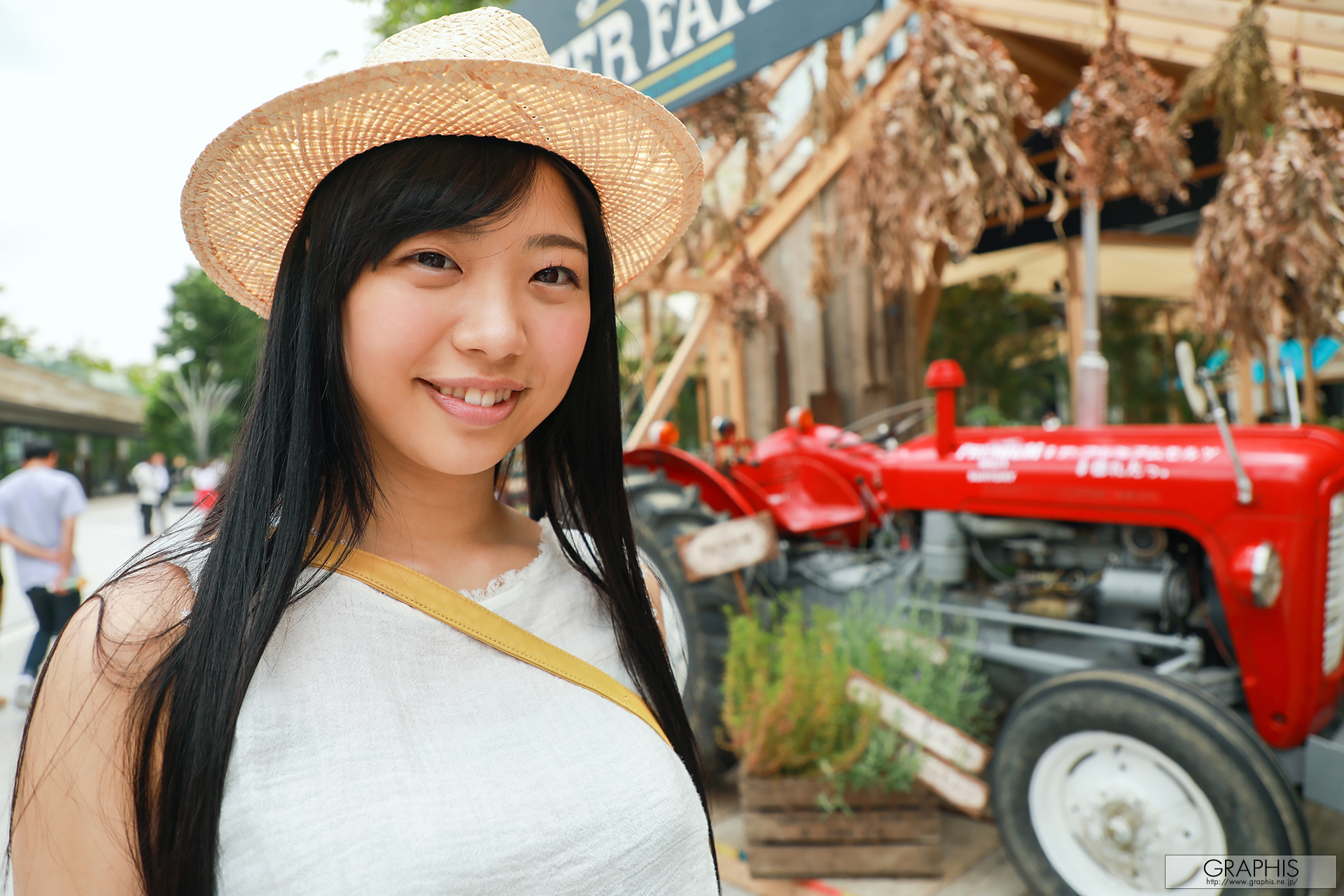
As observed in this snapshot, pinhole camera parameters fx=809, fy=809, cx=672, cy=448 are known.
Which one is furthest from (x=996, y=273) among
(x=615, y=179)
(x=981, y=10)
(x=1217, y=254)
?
(x=615, y=179)

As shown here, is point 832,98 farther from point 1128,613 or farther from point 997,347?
point 997,347

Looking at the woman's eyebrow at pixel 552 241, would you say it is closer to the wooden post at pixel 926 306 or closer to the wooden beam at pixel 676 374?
the wooden post at pixel 926 306

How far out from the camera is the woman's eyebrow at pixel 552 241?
2.70ft

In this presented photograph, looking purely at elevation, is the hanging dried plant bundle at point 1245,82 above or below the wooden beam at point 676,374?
above

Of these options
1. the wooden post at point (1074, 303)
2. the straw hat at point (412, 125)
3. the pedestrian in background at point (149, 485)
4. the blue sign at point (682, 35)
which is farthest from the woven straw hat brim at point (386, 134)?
the pedestrian in background at point (149, 485)

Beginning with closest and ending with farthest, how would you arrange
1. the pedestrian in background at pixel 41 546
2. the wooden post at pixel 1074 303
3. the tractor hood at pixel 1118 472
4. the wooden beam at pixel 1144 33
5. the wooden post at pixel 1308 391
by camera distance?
the tractor hood at pixel 1118 472 → the wooden beam at pixel 1144 33 → the wooden post at pixel 1308 391 → the pedestrian in background at pixel 41 546 → the wooden post at pixel 1074 303

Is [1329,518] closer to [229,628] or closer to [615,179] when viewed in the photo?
[615,179]

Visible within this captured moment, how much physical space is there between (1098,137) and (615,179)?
3.24 meters

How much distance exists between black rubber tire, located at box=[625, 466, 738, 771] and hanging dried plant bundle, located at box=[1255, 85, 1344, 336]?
2.54 m

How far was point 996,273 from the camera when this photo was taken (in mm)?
8156

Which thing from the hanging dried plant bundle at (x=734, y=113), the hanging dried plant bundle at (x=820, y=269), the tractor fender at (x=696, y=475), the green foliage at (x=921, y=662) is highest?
the hanging dried plant bundle at (x=734, y=113)

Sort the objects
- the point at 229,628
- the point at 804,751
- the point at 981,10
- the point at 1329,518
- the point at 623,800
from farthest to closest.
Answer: the point at 981,10 < the point at 804,751 < the point at 1329,518 < the point at 623,800 < the point at 229,628

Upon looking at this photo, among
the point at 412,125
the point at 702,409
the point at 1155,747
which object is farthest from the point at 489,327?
the point at 702,409

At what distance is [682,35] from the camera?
2902 millimetres
